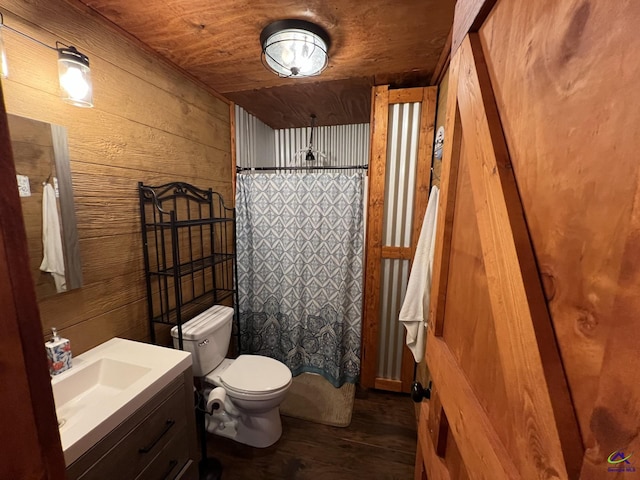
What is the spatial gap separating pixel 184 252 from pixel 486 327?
1.71 metres

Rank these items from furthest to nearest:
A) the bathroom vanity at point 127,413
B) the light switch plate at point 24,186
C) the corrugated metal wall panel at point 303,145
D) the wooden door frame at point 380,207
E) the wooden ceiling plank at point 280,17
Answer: the corrugated metal wall panel at point 303,145 < the wooden door frame at point 380,207 < the wooden ceiling plank at point 280,17 < the light switch plate at point 24,186 < the bathroom vanity at point 127,413

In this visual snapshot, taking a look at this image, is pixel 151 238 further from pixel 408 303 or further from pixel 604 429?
pixel 604 429

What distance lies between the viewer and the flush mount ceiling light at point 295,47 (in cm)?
124

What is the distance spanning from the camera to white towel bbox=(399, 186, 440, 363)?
1.46 meters

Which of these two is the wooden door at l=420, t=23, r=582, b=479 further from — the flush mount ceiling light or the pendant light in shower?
the pendant light in shower

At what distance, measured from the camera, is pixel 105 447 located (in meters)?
0.86

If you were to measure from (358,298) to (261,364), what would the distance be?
2.76ft

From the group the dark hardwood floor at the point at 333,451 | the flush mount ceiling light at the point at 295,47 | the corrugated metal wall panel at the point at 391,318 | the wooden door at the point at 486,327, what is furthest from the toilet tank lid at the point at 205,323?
the flush mount ceiling light at the point at 295,47

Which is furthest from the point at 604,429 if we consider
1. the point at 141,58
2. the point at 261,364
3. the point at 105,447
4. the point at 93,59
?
the point at 141,58

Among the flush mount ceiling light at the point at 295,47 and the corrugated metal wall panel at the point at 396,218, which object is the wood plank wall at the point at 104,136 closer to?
the flush mount ceiling light at the point at 295,47

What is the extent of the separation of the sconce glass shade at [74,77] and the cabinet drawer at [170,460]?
143 cm

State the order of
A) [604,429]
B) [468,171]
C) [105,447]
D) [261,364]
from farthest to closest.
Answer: [261,364], [105,447], [468,171], [604,429]

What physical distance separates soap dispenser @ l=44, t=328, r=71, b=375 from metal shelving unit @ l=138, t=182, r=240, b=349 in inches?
17.3

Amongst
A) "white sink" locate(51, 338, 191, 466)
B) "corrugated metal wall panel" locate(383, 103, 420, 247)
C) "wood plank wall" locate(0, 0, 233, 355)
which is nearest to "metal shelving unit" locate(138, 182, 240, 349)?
"wood plank wall" locate(0, 0, 233, 355)
